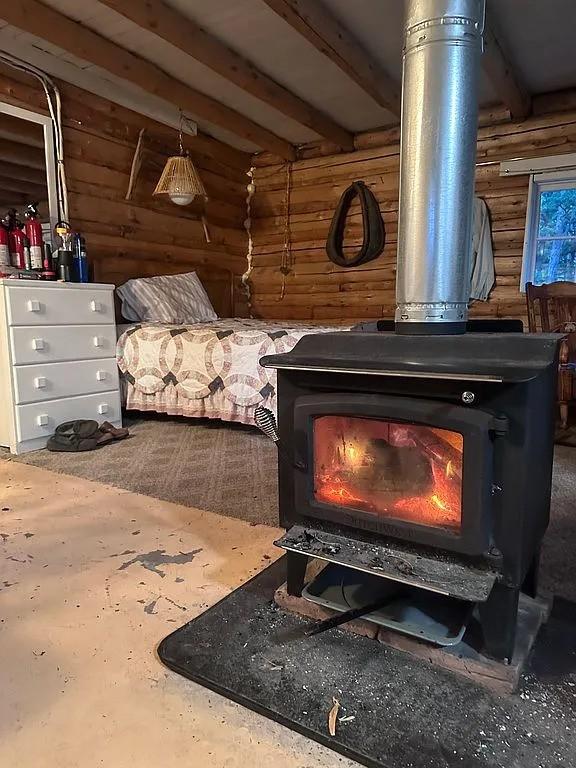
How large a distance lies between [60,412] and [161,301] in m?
1.17

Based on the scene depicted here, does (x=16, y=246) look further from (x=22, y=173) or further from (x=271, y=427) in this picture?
(x=271, y=427)

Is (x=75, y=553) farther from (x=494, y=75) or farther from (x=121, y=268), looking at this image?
(x=494, y=75)

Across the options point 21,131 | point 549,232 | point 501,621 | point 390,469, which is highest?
point 21,131

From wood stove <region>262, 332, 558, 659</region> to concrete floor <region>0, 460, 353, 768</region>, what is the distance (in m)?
0.33

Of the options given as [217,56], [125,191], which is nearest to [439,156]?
[217,56]

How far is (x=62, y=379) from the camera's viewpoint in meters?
2.81

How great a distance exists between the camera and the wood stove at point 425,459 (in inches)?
38.1

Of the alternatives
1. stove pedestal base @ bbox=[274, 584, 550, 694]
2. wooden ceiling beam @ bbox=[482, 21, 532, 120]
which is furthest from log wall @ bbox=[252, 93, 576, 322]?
stove pedestal base @ bbox=[274, 584, 550, 694]

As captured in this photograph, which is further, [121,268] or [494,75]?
[121,268]

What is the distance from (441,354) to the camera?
1019mm

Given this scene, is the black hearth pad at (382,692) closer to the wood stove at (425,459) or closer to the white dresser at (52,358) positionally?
the wood stove at (425,459)

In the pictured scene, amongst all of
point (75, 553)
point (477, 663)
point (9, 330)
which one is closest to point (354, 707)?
point (477, 663)

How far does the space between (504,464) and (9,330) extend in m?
2.39

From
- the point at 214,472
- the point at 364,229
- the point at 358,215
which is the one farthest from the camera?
the point at 358,215
